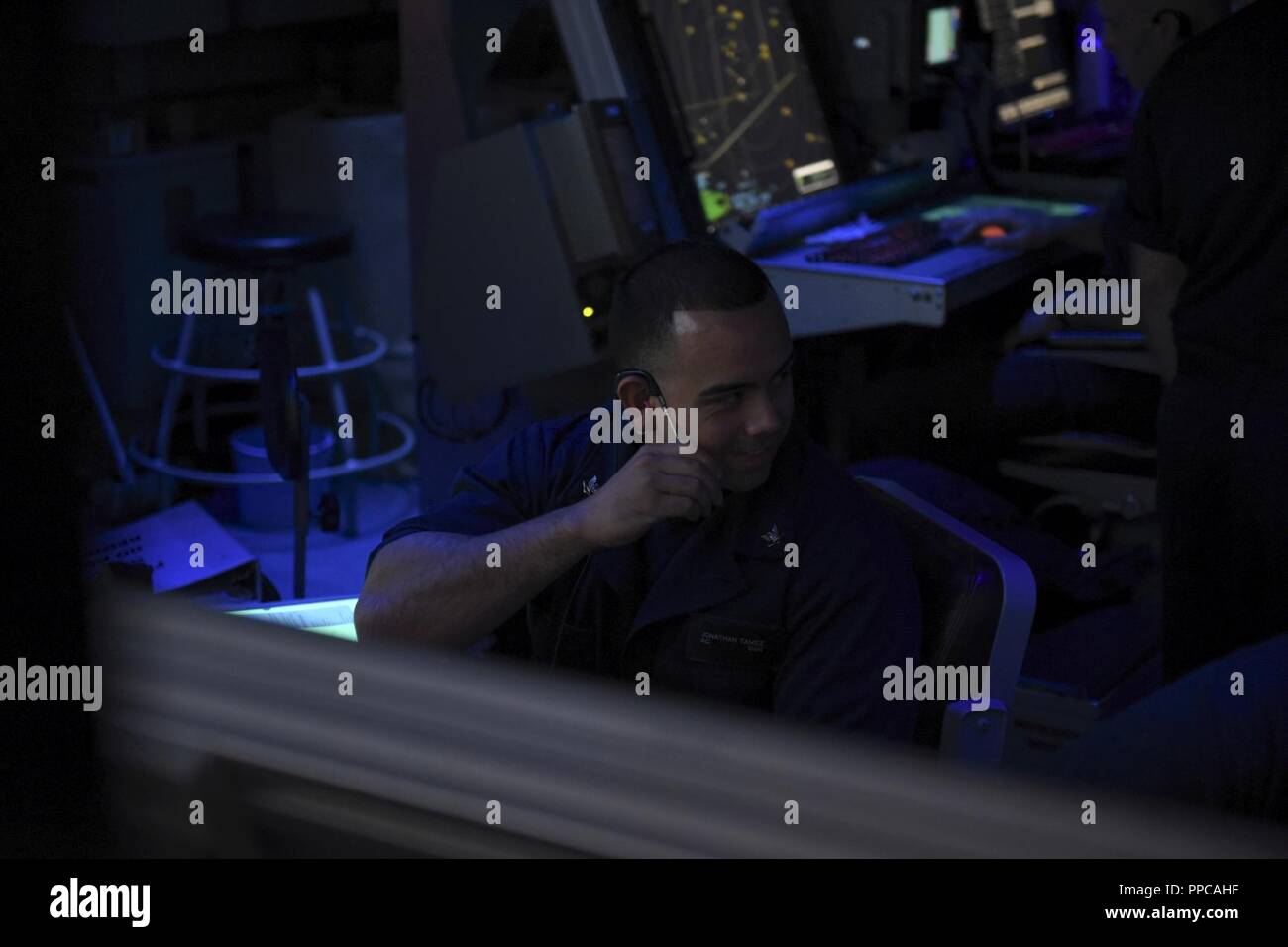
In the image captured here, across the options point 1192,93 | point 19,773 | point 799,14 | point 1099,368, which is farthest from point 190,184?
point 19,773

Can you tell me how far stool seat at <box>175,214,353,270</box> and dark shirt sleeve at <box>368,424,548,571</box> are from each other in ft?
6.61

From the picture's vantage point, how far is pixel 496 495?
1.77m

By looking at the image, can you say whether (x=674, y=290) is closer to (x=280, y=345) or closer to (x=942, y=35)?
(x=280, y=345)

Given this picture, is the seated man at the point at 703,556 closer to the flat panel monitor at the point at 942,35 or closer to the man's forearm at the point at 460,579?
the man's forearm at the point at 460,579

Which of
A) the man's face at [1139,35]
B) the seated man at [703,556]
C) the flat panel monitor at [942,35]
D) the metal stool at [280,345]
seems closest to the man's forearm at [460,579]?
the seated man at [703,556]

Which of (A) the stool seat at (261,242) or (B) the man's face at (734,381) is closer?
(B) the man's face at (734,381)

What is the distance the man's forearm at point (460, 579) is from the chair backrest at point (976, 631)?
367mm

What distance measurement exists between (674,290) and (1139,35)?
1586 millimetres

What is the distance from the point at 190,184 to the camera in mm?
4582

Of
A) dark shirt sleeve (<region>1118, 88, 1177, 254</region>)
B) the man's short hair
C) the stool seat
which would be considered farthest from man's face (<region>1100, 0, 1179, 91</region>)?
the stool seat

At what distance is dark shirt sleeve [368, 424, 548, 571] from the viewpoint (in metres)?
1.72

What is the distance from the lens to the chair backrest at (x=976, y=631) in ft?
4.88
